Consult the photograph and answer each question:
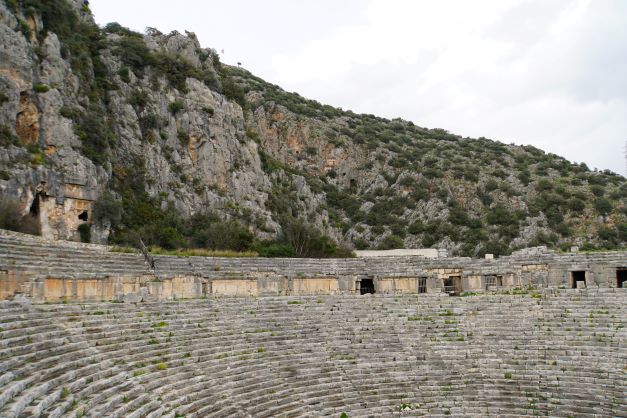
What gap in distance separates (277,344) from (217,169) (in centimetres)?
2828

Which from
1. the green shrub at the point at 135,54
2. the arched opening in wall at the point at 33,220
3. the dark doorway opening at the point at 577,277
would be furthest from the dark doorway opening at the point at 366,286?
the green shrub at the point at 135,54

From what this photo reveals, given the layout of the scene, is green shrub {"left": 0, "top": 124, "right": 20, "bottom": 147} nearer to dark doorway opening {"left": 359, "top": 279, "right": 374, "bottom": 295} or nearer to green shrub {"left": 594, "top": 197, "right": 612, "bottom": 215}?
dark doorway opening {"left": 359, "top": 279, "right": 374, "bottom": 295}

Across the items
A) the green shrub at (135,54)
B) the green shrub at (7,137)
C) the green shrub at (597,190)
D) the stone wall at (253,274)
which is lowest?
the stone wall at (253,274)

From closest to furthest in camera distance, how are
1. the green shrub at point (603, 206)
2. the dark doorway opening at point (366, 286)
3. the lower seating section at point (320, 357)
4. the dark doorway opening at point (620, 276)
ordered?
the lower seating section at point (320, 357)
the dark doorway opening at point (620, 276)
the dark doorway opening at point (366, 286)
the green shrub at point (603, 206)

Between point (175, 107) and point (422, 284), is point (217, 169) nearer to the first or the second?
point (175, 107)

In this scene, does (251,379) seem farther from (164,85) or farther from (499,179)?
(499,179)

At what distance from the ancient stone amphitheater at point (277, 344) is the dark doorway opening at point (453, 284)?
171cm

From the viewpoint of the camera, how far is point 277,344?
1560 cm

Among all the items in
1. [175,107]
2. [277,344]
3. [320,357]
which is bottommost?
[320,357]

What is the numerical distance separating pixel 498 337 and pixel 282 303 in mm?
7233

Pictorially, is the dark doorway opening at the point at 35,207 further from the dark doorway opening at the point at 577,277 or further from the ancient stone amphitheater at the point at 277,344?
the dark doorway opening at the point at 577,277

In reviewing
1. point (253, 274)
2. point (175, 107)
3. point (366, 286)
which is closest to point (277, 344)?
point (253, 274)

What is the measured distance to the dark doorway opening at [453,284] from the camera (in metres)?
23.6

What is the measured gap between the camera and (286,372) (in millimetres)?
14281
